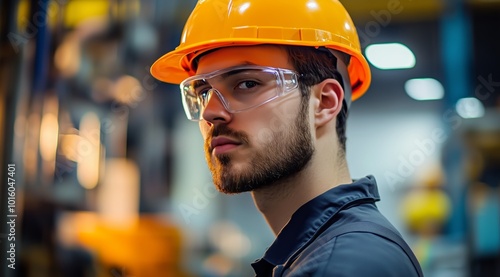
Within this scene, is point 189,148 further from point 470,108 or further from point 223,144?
point 223,144

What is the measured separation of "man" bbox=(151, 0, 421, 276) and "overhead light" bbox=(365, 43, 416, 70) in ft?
8.54

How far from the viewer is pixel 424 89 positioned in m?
5.40

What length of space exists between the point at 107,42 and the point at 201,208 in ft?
6.16

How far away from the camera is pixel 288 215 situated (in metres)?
1.82

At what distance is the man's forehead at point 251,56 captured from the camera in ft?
6.03

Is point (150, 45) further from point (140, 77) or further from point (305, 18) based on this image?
point (305, 18)

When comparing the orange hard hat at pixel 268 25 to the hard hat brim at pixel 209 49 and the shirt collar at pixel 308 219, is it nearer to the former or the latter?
the hard hat brim at pixel 209 49

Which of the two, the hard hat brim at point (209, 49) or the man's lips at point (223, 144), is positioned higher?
the hard hat brim at point (209, 49)

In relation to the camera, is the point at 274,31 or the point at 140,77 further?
the point at 140,77

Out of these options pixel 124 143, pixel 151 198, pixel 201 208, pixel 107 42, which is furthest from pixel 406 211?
pixel 107 42

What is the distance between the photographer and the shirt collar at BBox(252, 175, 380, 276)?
1.68 metres

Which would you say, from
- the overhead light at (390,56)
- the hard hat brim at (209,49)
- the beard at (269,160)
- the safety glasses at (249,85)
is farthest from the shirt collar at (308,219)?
the overhead light at (390,56)

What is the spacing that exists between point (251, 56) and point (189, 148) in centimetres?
404

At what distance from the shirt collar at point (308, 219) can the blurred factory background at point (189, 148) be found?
3.01 metres
